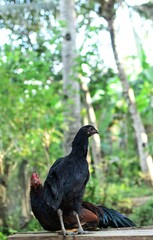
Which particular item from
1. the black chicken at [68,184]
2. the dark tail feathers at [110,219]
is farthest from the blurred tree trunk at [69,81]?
the black chicken at [68,184]

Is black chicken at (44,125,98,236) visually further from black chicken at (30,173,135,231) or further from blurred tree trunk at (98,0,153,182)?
blurred tree trunk at (98,0,153,182)

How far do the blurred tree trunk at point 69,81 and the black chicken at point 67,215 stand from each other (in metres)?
3.77

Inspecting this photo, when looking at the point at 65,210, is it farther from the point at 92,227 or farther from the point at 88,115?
the point at 88,115

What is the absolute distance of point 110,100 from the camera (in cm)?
2069

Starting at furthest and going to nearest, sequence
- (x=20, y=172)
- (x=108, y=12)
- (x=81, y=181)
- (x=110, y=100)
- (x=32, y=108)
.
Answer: (x=110, y=100) → (x=108, y=12) → (x=20, y=172) → (x=32, y=108) → (x=81, y=181)

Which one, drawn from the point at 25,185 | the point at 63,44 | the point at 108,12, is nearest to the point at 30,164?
the point at 25,185

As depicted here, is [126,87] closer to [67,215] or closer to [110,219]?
[110,219]

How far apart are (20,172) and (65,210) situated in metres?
7.06

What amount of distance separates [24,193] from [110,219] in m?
6.07

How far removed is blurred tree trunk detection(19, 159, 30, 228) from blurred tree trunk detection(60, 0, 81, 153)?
2281 mm

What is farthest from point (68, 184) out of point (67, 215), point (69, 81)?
point (69, 81)

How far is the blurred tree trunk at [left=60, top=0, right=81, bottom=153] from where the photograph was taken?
8.77 metres

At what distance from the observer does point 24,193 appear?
1076 cm

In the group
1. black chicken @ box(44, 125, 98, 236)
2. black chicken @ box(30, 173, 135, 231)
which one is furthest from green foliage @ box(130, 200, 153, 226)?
black chicken @ box(44, 125, 98, 236)
